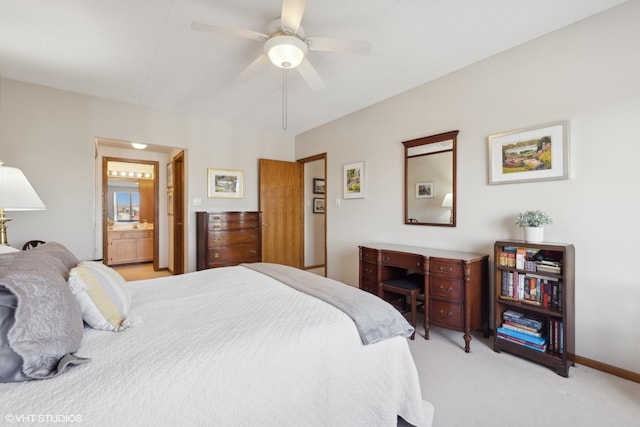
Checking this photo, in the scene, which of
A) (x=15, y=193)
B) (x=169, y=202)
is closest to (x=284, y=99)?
(x=15, y=193)

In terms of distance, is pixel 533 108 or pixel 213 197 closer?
pixel 533 108

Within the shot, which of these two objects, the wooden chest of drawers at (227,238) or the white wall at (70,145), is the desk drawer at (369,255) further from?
the white wall at (70,145)

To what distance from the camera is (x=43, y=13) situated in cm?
202

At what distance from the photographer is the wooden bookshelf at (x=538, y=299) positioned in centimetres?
204

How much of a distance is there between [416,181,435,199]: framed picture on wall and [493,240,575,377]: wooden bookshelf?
3.12ft

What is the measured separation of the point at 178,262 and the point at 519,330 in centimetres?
461

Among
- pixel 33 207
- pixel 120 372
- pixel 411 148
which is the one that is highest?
pixel 411 148

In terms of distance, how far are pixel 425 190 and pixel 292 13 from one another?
2.17 meters

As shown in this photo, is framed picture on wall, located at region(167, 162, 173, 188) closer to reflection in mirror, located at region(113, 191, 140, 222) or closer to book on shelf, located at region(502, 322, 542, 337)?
reflection in mirror, located at region(113, 191, 140, 222)

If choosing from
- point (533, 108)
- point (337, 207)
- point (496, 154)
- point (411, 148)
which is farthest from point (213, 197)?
point (533, 108)

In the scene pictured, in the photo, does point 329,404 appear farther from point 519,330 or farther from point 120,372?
point 519,330

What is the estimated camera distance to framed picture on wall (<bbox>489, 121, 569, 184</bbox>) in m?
2.22

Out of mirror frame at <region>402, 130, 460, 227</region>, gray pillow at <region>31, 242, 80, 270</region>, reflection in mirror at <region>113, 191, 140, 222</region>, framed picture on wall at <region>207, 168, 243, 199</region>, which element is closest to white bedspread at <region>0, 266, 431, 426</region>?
gray pillow at <region>31, 242, 80, 270</region>

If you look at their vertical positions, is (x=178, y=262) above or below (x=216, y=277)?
below
